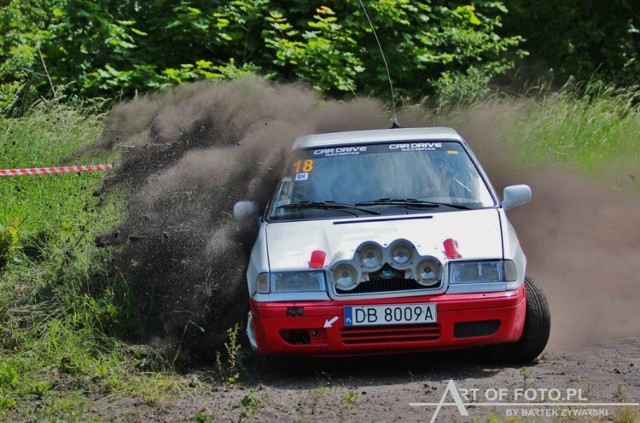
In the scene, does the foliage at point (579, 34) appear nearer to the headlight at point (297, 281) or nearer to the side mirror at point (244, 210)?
the side mirror at point (244, 210)

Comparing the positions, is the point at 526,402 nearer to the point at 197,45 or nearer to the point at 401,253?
the point at 401,253

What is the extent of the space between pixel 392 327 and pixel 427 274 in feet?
1.44

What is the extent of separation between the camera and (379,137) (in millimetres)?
8938

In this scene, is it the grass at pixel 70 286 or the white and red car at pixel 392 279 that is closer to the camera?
the white and red car at pixel 392 279

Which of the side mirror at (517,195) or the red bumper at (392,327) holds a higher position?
the side mirror at (517,195)

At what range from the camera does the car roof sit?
8867 millimetres

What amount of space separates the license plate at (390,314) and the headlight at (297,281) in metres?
0.28

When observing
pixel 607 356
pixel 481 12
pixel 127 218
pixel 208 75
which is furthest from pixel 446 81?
pixel 607 356

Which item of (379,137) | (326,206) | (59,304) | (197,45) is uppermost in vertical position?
(379,137)

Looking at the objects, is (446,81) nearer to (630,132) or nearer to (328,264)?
(630,132)


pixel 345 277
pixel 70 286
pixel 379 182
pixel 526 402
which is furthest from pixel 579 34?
pixel 526 402

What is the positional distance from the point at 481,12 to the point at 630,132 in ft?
14.6

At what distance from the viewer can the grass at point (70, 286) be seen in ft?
24.7

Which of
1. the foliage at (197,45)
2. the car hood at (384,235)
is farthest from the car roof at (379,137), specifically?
the foliage at (197,45)
